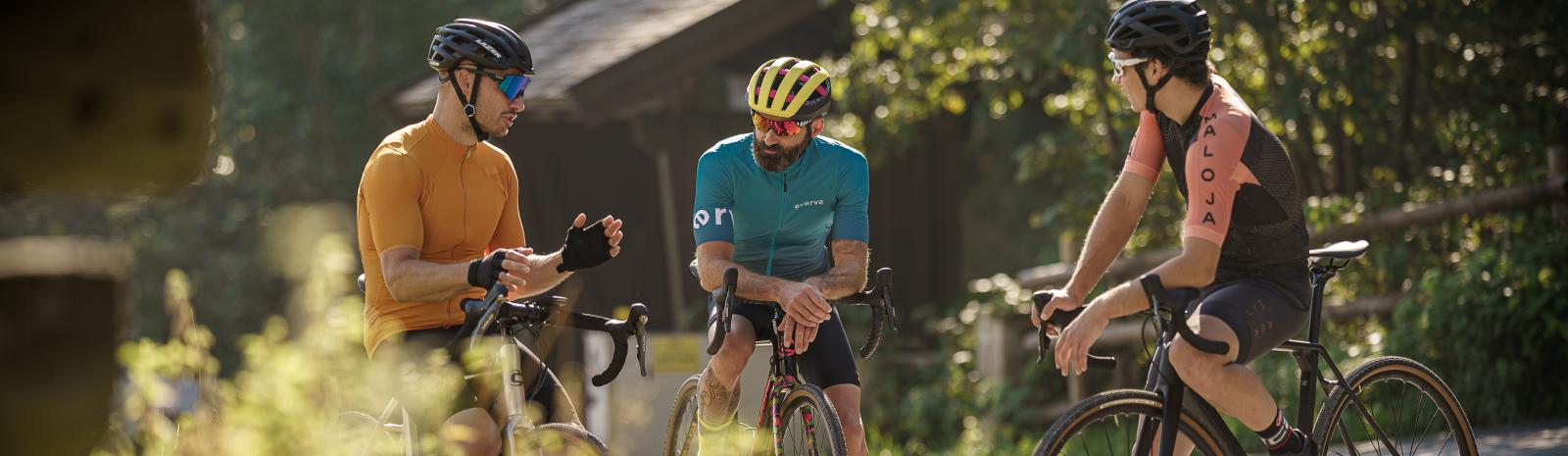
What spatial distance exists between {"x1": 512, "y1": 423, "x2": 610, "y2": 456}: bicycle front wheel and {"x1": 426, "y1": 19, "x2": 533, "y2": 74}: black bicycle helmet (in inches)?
39.7

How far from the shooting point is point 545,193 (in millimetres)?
18016

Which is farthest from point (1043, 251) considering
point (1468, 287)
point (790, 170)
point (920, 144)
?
point (790, 170)

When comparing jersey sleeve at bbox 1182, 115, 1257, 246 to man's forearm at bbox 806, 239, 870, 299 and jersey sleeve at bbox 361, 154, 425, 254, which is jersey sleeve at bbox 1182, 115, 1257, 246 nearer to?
man's forearm at bbox 806, 239, 870, 299

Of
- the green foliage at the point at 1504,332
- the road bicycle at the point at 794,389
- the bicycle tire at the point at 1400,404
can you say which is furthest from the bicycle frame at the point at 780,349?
the green foliage at the point at 1504,332

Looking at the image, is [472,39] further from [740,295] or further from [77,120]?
[77,120]

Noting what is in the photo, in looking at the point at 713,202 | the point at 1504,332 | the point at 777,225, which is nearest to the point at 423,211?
the point at 713,202

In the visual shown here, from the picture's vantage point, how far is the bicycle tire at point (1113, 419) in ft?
14.8

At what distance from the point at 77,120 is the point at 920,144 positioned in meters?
15.5

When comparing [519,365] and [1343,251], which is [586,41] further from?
[1343,251]

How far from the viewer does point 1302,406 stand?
5309 mm

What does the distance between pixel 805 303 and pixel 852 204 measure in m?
0.59

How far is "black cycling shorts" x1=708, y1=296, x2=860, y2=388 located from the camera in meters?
5.69

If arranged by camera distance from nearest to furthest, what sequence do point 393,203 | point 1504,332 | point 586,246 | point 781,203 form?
point 586,246
point 393,203
point 781,203
point 1504,332

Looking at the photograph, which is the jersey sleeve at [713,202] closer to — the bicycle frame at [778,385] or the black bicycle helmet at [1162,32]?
the bicycle frame at [778,385]
